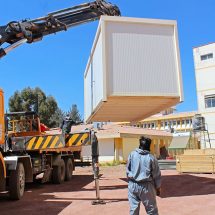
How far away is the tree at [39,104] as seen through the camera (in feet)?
156

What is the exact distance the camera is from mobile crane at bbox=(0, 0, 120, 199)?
11.5 m

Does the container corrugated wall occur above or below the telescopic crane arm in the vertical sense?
below

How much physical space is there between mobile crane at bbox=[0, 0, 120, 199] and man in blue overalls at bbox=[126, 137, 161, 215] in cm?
449

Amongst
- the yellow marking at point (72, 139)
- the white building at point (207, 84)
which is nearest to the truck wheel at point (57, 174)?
the yellow marking at point (72, 139)

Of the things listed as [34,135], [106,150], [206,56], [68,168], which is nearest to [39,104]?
[106,150]

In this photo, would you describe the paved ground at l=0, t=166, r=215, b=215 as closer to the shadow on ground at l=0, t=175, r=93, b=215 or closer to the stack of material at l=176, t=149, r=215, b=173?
the shadow on ground at l=0, t=175, r=93, b=215

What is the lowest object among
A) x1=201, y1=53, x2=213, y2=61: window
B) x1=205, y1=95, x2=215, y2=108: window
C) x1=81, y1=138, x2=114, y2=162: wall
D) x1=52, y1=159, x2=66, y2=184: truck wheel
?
x1=52, y1=159, x2=66, y2=184: truck wheel

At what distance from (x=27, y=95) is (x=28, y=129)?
114 feet

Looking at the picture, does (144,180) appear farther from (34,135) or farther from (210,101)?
(210,101)

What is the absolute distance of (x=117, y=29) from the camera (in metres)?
11.1

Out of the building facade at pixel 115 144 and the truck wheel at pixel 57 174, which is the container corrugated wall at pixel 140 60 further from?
the building facade at pixel 115 144

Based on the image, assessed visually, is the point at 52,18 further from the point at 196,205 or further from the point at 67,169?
→ the point at 196,205

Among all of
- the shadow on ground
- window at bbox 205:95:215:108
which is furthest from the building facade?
the shadow on ground

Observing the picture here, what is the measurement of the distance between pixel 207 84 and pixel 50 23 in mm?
18301
